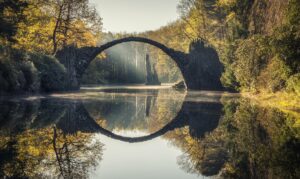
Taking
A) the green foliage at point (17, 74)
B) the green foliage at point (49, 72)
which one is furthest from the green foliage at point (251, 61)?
the green foliage at point (17, 74)

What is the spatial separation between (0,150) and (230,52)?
107 feet

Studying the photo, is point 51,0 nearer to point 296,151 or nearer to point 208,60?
point 208,60

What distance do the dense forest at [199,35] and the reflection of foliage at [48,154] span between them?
13.5 meters

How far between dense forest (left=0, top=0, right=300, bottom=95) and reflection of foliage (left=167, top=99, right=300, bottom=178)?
332 inches

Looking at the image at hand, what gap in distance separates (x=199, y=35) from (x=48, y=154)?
5231cm

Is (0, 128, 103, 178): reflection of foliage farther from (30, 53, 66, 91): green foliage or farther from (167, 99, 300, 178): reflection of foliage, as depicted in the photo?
(30, 53, 66, 91): green foliage

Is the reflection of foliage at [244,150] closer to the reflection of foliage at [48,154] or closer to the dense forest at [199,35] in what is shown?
the reflection of foliage at [48,154]

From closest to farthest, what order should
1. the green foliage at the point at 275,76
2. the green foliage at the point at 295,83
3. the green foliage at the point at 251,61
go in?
the green foliage at the point at 295,83 → the green foliage at the point at 275,76 → the green foliage at the point at 251,61

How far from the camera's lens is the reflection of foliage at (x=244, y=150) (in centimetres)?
714

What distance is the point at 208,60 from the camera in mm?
47844

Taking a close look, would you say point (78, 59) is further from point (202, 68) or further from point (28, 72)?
point (28, 72)

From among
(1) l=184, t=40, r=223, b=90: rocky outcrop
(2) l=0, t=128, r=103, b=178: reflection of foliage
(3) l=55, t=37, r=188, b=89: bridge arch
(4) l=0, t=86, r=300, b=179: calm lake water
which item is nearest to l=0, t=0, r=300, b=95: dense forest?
(1) l=184, t=40, r=223, b=90: rocky outcrop

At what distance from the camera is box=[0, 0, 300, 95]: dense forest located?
869 inches

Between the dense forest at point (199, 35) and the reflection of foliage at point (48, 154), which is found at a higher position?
the dense forest at point (199, 35)
